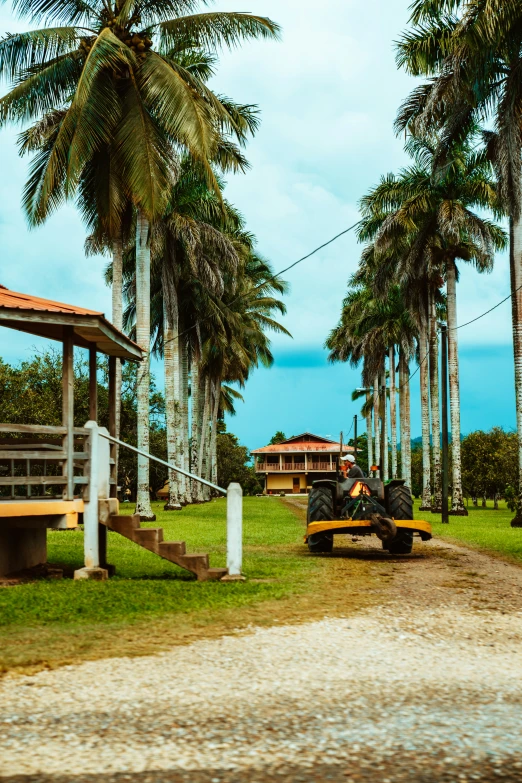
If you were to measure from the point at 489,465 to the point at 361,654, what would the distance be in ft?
160

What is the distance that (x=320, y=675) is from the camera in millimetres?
6438

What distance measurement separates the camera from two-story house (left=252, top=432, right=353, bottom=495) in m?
91.6

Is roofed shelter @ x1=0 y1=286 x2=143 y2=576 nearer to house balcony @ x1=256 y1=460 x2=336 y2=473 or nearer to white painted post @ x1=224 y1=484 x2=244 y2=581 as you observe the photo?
white painted post @ x1=224 y1=484 x2=244 y2=581

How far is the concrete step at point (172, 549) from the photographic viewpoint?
1180cm

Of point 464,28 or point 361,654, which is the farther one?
point 464,28

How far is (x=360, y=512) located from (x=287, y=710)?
31.7 feet

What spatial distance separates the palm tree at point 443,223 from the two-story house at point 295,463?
52936 mm

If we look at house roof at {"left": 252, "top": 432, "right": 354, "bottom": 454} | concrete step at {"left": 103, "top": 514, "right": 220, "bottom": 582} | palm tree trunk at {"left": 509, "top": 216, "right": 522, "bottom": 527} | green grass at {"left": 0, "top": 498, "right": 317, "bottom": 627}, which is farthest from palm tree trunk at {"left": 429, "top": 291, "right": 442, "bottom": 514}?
house roof at {"left": 252, "top": 432, "right": 354, "bottom": 454}

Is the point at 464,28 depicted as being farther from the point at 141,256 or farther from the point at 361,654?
the point at 361,654

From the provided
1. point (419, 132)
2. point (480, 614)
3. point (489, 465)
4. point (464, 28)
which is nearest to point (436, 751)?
point (480, 614)

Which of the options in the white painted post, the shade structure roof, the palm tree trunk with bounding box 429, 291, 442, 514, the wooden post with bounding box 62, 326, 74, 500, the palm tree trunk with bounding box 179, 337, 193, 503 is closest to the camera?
the white painted post

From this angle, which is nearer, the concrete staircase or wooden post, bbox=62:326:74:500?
the concrete staircase

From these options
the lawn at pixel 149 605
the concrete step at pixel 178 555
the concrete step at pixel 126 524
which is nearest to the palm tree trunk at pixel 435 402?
the lawn at pixel 149 605

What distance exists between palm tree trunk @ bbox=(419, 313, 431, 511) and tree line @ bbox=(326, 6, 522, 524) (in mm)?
81
